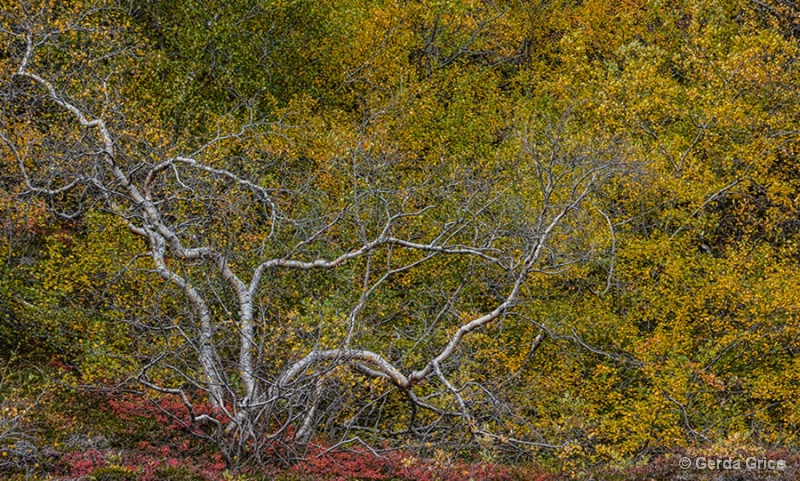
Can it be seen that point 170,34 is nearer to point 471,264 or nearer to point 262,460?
point 471,264

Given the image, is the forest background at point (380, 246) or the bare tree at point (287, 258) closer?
the bare tree at point (287, 258)

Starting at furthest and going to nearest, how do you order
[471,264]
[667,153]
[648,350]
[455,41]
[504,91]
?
[504,91], [455,41], [667,153], [471,264], [648,350]

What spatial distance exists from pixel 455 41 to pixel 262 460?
80.2 ft

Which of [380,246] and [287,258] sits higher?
[287,258]

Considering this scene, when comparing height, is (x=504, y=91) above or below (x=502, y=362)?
above

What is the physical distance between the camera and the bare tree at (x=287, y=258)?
16.0m

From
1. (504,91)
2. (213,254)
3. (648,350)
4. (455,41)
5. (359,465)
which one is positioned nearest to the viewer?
(359,465)

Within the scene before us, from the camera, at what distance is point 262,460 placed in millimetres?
15156

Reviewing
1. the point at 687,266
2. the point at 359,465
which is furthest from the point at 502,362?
the point at 359,465

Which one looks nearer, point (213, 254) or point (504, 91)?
point (213, 254)

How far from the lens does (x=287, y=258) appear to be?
1908 cm

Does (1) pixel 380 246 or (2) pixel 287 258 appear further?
(1) pixel 380 246

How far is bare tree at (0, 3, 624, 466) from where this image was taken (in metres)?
16.0

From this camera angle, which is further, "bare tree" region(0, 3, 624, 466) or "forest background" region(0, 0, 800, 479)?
"forest background" region(0, 0, 800, 479)
